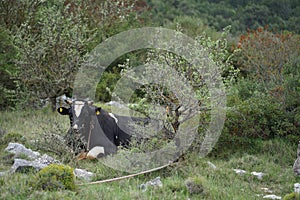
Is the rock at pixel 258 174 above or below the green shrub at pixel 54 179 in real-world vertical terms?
below

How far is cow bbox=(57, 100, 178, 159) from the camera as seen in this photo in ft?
31.1

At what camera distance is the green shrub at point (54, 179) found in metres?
6.09

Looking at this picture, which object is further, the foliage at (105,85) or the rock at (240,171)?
the foliage at (105,85)

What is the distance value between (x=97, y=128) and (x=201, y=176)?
331cm

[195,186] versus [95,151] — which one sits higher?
[95,151]

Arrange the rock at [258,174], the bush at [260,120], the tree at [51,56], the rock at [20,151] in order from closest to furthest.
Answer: the rock at [258,174] < the rock at [20,151] < the bush at [260,120] < the tree at [51,56]

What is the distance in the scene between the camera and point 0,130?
10.3m

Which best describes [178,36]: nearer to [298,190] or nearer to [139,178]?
Result: [139,178]

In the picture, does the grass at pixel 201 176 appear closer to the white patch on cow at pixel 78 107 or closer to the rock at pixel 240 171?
the rock at pixel 240 171

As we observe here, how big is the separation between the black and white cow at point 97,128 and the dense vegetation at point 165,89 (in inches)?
18.5

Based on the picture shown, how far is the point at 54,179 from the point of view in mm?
6180

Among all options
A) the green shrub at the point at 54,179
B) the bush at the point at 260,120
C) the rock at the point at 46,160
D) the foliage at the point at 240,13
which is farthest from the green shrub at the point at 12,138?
the foliage at the point at 240,13

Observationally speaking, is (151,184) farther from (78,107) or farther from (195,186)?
(78,107)

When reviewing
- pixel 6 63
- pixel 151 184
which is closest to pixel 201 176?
pixel 151 184
